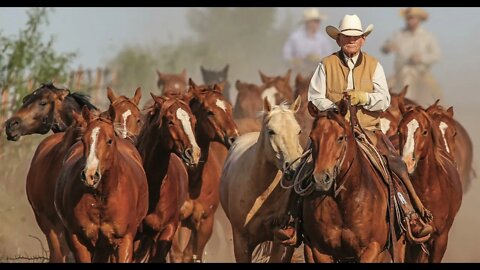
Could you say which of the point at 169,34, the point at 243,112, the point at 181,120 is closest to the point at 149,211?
the point at 181,120

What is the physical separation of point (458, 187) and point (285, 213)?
2610mm

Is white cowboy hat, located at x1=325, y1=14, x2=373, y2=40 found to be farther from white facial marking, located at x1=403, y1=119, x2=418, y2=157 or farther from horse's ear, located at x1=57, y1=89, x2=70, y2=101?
horse's ear, located at x1=57, y1=89, x2=70, y2=101

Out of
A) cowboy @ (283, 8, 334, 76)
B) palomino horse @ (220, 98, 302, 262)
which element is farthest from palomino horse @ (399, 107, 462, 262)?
cowboy @ (283, 8, 334, 76)

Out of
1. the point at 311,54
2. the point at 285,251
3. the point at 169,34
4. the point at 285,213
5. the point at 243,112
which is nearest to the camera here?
the point at 285,213

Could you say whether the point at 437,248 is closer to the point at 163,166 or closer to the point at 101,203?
the point at 163,166

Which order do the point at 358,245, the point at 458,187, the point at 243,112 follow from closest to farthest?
the point at 358,245
the point at 458,187
the point at 243,112

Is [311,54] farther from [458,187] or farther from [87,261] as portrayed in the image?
[87,261]

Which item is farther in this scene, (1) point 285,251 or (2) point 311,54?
(2) point 311,54

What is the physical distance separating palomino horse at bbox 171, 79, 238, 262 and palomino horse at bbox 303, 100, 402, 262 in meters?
4.00

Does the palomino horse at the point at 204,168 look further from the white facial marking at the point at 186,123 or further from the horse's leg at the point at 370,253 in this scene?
the horse's leg at the point at 370,253

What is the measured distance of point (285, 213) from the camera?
12734 mm

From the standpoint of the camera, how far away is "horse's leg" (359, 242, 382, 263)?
11961 millimetres

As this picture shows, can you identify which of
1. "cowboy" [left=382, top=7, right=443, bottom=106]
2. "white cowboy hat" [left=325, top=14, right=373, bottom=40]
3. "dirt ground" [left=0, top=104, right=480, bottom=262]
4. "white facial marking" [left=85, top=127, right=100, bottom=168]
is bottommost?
"dirt ground" [left=0, top=104, right=480, bottom=262]

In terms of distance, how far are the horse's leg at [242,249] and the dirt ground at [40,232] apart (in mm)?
3729
